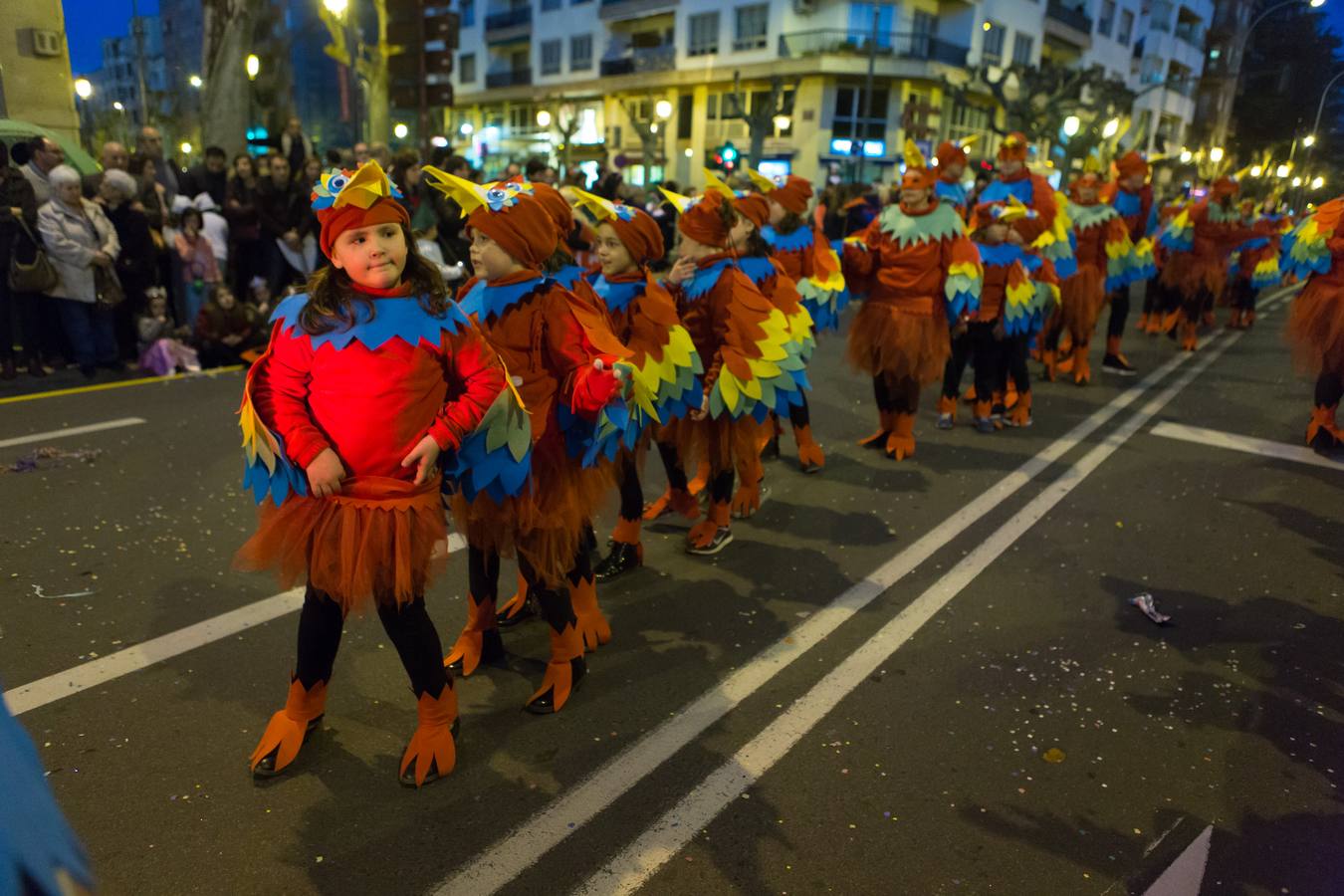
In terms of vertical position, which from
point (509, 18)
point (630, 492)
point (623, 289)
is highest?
point (509, 18)

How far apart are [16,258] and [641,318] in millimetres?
6848

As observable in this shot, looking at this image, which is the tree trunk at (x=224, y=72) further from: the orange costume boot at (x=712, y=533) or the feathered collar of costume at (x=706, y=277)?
the orange costume boot at (x=712, y=533)

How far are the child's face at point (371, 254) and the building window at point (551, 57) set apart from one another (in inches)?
2031

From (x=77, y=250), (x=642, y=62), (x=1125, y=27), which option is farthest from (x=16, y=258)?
(x=1125, y=27)

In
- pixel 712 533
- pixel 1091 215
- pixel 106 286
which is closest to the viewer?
pixel 712 533

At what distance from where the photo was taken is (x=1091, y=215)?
9.86 m

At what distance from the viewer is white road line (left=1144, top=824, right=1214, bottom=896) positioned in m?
2.63

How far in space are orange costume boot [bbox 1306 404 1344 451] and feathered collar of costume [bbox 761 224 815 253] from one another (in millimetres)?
4575

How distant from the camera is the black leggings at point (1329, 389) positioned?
23.7 ft

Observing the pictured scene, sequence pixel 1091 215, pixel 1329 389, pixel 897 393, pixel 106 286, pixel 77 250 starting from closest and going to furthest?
pixel 897 393 → pixel 1329 389 → pixel 77 250 → pixel 106 286 → pixel 1091 215

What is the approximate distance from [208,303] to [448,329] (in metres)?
7.43

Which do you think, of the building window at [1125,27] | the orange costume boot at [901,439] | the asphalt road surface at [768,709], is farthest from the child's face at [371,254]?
the building window at [1125,27]

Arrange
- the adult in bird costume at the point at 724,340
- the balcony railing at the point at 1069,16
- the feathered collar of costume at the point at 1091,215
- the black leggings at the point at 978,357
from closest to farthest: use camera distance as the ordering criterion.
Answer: the adult in bird costume at the point at 724,340, the black leggings at the point at 978,357, the feathered collar of costume at the point at 1091,215, the balcony railing at the point at 1069,16

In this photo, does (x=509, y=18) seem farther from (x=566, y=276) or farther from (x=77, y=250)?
(x=566, y=276)
